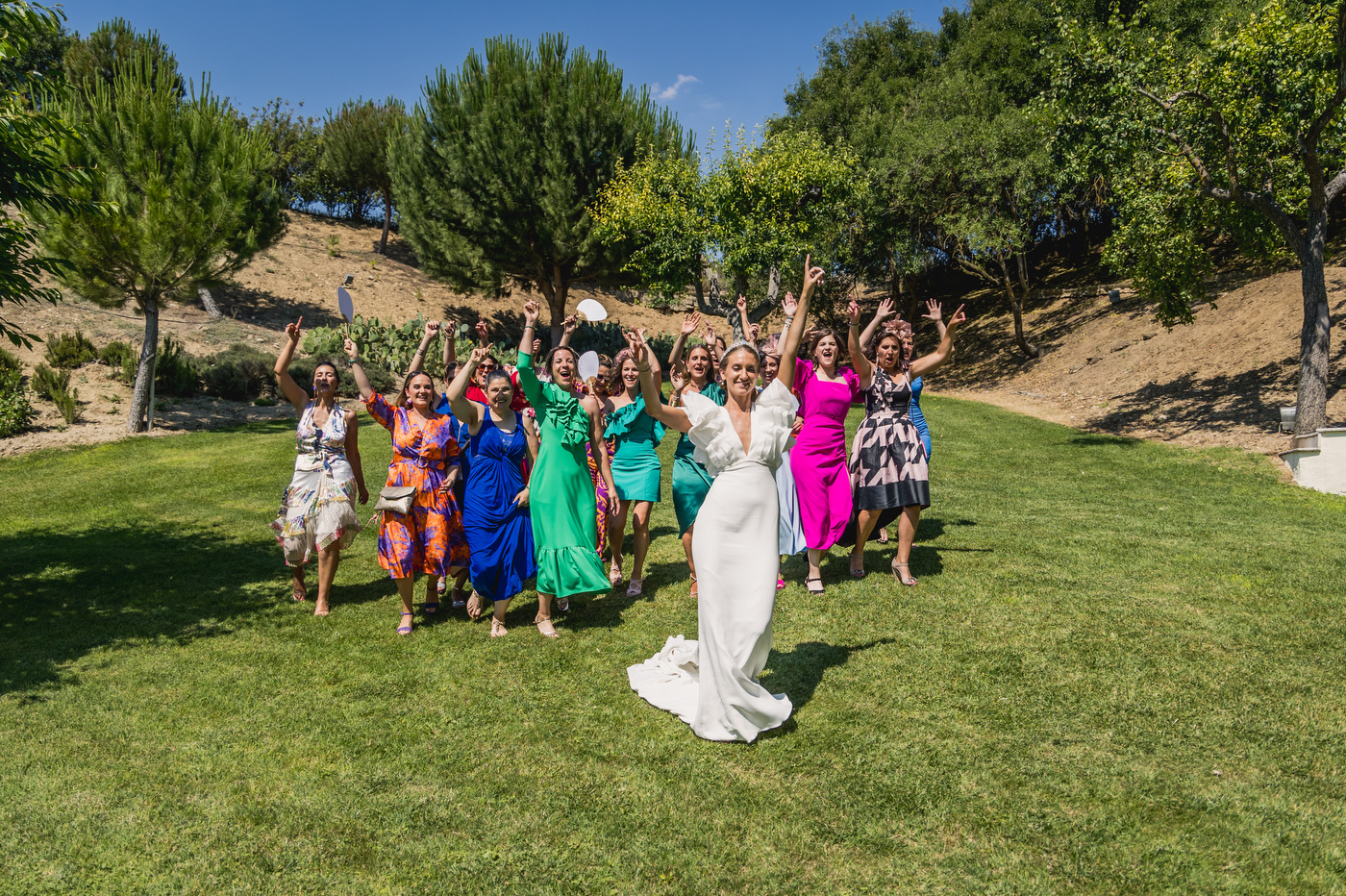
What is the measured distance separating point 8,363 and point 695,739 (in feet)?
69.1

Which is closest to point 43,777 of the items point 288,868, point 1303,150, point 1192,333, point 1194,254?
point 288,868

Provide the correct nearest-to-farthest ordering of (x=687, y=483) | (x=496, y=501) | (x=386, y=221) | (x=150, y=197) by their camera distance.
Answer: (x=496, y=501), (x=687, y=483), (x=150, y=197), (x=386, y=221)

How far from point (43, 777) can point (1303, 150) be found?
1761cm

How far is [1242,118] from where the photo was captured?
43.4ft

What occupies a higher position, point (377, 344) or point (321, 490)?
point (377, 344)

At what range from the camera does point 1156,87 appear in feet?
46.8

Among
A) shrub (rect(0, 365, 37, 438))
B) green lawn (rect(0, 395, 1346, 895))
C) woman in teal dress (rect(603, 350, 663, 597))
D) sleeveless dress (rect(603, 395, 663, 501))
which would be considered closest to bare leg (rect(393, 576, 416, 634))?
green lawn (rect(0, 395, 1346, 895))

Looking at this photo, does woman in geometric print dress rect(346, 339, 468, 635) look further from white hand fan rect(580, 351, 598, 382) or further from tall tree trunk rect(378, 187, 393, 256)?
tall tree trunk rect(378, 187, 393, 256)

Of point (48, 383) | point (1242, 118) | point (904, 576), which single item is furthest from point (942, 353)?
point (48, 383)

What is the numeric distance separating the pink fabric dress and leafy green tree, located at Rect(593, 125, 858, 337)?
1799 cm

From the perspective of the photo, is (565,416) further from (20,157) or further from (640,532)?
(20,157)

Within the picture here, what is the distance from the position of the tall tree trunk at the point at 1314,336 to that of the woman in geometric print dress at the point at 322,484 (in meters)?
15.6

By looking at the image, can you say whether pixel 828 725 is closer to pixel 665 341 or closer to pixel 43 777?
pixel 43 777

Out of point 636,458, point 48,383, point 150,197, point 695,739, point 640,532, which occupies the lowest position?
point 695,739
